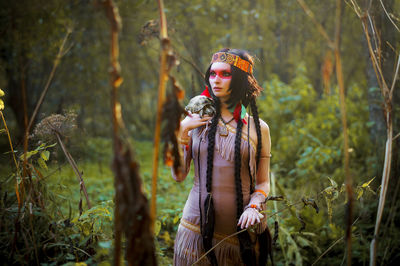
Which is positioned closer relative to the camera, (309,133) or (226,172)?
(226,172)

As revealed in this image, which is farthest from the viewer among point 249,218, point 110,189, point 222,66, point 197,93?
point 197,93

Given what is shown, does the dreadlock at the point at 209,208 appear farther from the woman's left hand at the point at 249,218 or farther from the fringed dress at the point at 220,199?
the woman's left hand at the point at 249,218

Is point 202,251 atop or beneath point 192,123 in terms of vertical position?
beneath

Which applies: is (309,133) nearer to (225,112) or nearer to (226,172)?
(225,112)

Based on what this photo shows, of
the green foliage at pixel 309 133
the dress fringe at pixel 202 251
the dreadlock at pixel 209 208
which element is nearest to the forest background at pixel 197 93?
Answer: the green foliage at pixel 309 133

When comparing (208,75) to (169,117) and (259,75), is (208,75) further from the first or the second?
(259,75)

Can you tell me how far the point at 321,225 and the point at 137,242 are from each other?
313cm

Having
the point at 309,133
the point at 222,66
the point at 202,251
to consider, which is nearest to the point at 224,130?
the point at 222,66

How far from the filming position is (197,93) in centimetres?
652

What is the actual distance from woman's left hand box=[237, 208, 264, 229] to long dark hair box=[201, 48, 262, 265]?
117 mm

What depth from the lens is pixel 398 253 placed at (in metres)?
3.02

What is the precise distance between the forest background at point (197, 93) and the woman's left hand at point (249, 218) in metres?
0.11

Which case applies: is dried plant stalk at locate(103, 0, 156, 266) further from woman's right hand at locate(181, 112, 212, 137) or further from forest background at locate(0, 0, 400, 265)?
woman's right hand at locate(181, 112, 212, 137)

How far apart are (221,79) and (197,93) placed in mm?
4574
